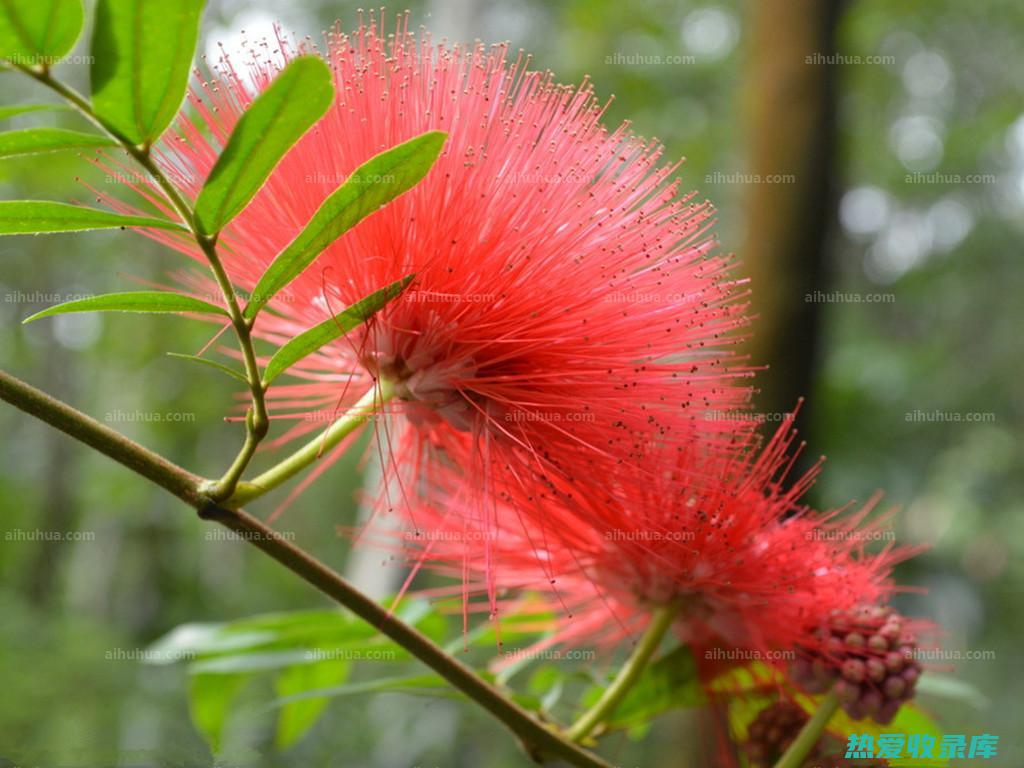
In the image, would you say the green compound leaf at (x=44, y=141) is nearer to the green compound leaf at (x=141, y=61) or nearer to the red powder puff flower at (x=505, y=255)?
the green compound leaf at (x=141, y=61)

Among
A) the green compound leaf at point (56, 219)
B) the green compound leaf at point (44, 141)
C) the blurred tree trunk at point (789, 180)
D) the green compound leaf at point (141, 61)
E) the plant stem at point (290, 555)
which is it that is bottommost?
the plant stem at point (290, 555)

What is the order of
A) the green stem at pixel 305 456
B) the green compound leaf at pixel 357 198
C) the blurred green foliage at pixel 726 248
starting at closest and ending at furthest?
the green compound leaf at pixel 357 198
the green stem at pixel 305 456
the blurred green foliage at pixel 726 248

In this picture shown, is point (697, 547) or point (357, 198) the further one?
point (697, 547)

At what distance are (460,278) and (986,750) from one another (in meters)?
0.96

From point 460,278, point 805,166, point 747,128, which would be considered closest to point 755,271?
point 805,166

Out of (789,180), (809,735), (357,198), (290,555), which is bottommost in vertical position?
(809,735)

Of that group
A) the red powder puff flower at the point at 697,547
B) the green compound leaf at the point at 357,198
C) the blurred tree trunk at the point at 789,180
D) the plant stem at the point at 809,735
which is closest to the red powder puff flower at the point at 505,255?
the red powder puff flower at the point at 697,547

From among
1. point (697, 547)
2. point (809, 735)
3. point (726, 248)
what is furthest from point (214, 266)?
point (726, 248)

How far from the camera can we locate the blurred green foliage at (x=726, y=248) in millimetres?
3598

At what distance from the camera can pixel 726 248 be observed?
3.04 m

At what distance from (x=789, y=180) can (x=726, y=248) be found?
0.91m

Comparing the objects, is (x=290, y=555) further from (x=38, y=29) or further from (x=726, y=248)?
(x=726, y=248)

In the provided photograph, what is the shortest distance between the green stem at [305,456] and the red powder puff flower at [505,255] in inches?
2.8

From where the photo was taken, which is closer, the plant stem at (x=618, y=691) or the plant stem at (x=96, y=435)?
the plant stem at (x=96, y=435)
